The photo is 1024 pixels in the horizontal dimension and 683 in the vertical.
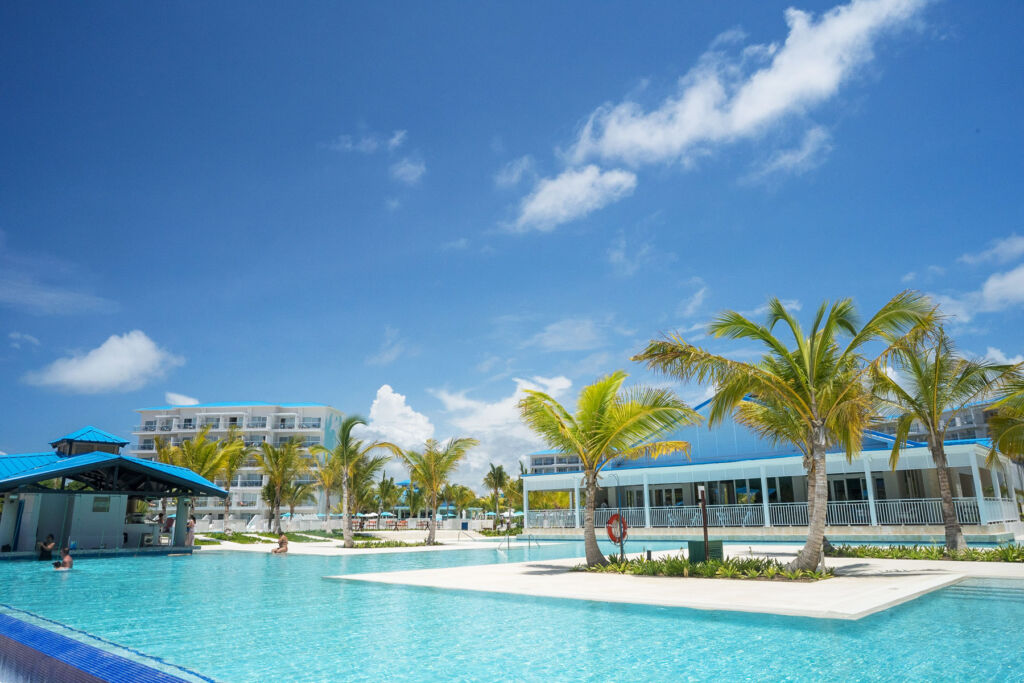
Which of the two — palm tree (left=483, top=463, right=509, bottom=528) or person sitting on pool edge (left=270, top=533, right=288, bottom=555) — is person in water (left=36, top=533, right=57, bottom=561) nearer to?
person sitting on pool edge (left=270, top=533, right=288, bottom=555)

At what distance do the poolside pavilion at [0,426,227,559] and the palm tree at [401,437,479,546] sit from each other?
9.00 meters

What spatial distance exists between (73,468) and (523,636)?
23230 mm

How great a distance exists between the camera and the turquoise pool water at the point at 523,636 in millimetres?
7145

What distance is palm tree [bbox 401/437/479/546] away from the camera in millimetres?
33312

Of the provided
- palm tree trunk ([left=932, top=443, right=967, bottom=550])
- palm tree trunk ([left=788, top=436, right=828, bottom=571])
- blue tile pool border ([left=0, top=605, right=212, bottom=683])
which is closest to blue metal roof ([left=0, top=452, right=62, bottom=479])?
blue tile pool border ([left=0, top=605, right=212, bottom=683])

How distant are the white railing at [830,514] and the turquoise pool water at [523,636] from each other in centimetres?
1428

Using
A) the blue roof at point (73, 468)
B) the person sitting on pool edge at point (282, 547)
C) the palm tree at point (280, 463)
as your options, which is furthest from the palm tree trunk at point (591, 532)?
the palm tree at point (280, 463)

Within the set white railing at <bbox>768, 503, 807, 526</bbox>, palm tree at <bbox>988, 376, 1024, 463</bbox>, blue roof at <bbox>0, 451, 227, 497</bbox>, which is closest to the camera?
palm tree at <bbox>988, 376, 1024, 463</bbox>

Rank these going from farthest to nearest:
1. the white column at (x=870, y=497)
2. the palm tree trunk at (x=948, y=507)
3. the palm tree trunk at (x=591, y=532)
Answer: the white column at (x=870, y=497) < the palm tree trunk at (x=948, y=507) < the palm tree trunk at (x=591, y=532)

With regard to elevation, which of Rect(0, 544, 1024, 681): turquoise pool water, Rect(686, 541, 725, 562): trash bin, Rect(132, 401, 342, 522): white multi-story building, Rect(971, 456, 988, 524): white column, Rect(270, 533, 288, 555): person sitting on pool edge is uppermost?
Rect(132, 401, 342, 522): white multi-story building

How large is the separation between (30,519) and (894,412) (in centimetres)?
3139

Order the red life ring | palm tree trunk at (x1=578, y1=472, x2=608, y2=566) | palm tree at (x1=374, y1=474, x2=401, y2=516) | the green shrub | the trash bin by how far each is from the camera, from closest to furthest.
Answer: the trash bin < palm tree trunk at (x1=578, y1=472, x2=608, y2=566) < the green shrub < the red life ring < palm tree at (x1=374, y1=474, x2=401, y2=516)

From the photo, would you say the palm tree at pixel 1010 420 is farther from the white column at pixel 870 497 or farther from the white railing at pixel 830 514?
the white column at pixel 870 497

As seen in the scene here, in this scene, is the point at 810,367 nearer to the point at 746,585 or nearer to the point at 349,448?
the point at 746,585
